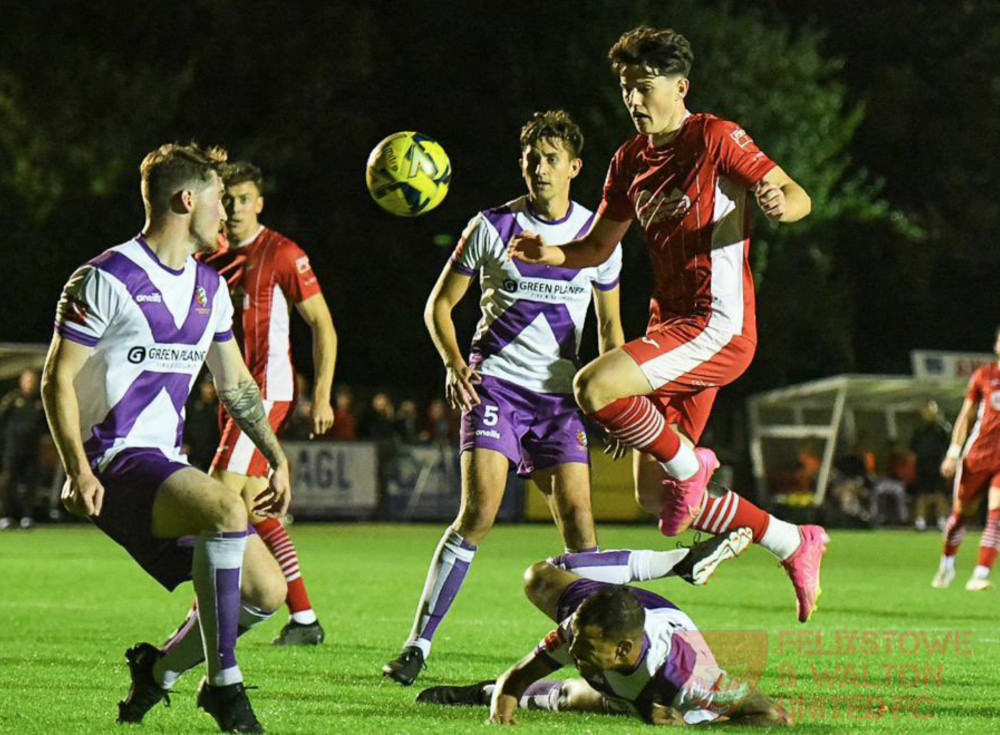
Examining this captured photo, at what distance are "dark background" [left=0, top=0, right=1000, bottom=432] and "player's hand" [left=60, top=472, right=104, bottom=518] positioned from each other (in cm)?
2479

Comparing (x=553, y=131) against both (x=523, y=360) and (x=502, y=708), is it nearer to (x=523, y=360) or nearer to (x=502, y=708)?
(x=523, y=360)

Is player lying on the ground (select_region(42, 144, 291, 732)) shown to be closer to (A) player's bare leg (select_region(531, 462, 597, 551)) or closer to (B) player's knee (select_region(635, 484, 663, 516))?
(B) player's knee (select_region(635, 484, 663, 516))

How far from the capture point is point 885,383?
31594 millimetres

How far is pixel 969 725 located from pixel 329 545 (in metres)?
14.8

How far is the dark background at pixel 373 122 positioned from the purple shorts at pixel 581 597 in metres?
24.8

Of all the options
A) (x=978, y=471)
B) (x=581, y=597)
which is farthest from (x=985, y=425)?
(x=581, y=597)

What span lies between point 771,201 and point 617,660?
203 cm

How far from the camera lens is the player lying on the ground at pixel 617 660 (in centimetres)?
635

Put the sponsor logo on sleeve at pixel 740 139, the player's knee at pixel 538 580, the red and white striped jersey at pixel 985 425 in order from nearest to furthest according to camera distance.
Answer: the player's knee at pixel 538 580 → the sponsor logo on sleeve at pixel 740 139 → the red and white striped jersey at pixel 985 425

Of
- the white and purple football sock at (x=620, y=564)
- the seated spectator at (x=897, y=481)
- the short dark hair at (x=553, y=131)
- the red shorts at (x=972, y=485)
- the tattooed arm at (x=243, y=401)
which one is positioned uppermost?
the short dark hair at (x=553, y=131)

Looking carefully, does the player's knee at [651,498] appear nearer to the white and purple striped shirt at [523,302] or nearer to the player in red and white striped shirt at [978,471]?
the white and purple striped shirt at [523,302]

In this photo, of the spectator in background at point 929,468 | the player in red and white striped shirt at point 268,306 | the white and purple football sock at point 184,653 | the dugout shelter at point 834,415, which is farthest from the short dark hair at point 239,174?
the spectator in background at point 929,468

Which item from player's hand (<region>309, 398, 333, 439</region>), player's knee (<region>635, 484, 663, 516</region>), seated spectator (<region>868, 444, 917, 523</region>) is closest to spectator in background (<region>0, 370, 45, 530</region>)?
seated spectator (<region>868, 444, 917, 523</region>)

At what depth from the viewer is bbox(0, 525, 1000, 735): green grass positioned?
702cm
